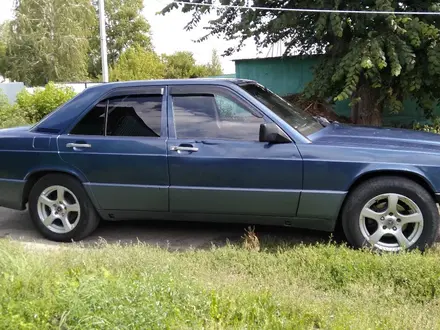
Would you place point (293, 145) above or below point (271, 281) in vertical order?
above

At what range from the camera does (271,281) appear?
11.7 feet

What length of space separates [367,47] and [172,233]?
206 inches

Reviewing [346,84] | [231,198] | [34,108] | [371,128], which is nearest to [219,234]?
[231,198]

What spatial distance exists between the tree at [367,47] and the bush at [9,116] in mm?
5505

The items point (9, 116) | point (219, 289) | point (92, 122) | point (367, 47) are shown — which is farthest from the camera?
point (9, 116)

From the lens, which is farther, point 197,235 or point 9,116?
point 9,116

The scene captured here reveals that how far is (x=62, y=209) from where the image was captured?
15.8 feet

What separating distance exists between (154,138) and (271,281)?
1.82m

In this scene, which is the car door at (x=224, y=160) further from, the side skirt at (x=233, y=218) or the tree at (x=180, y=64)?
the tree at (x=180, y=64)

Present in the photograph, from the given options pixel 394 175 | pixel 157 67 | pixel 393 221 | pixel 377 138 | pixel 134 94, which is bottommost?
Result: pixel 393 221

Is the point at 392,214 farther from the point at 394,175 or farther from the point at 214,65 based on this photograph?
the point at 214,65

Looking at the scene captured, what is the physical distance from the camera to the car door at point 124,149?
444cm

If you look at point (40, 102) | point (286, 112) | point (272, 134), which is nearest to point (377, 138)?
point (286, 112)

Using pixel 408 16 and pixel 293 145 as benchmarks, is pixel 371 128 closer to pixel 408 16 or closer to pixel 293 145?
pixel 293 145
